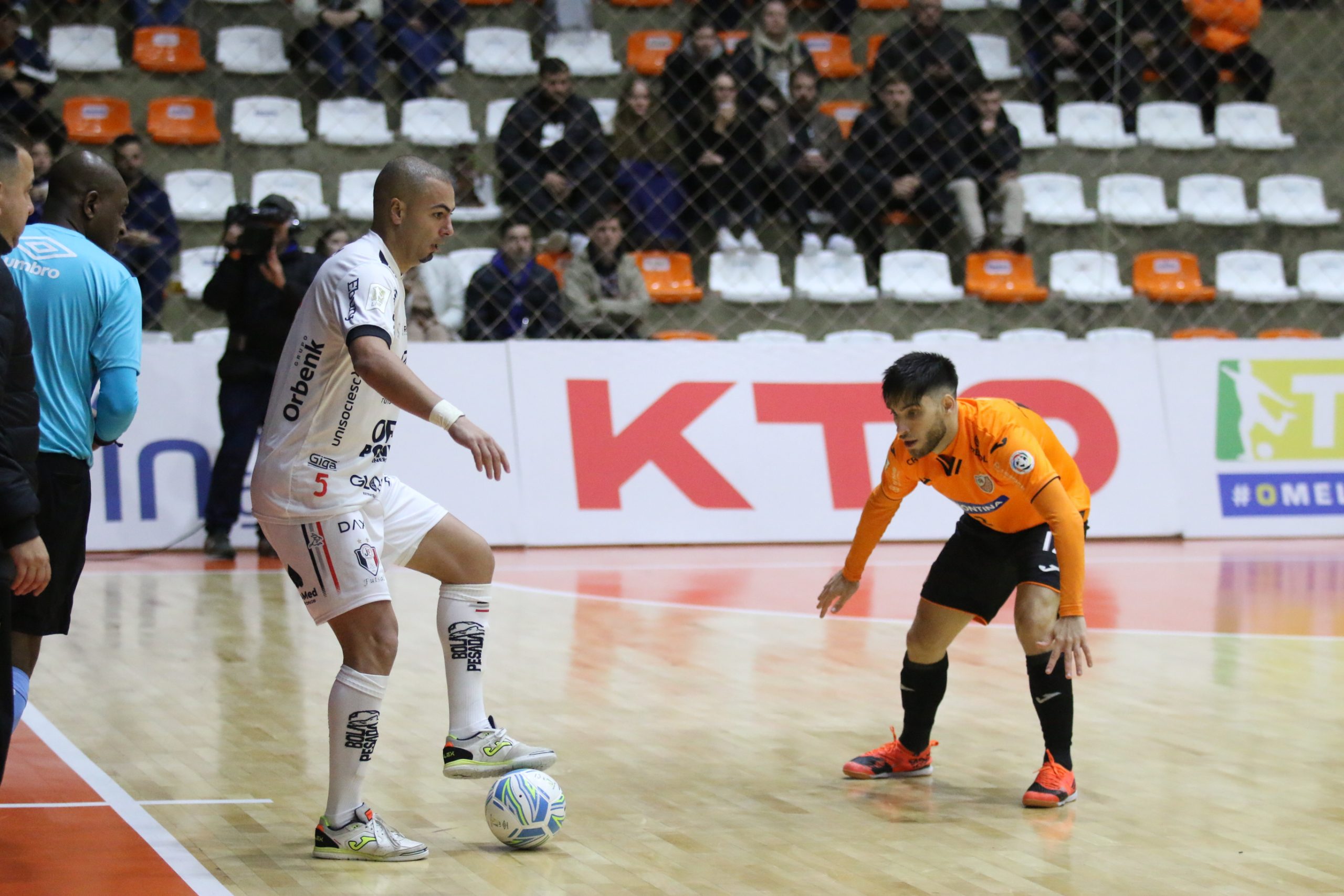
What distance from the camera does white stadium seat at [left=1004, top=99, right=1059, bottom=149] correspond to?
14.7 meters

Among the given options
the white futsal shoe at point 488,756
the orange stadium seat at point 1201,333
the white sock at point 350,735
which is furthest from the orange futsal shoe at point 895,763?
the orange stadium seat at point 1201,333

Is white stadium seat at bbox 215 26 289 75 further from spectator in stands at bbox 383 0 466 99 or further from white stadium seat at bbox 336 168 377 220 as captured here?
white stadium seat at bbox 336 168 377 220

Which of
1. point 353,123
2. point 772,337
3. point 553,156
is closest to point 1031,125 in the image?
point 772,337

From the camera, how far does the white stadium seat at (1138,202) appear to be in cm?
1442

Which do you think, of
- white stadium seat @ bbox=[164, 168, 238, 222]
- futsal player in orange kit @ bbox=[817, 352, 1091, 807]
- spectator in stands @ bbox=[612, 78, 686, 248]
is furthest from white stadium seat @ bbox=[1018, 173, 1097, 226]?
futsal player in orange kit @ bbox=[817, 352, 1091, 807]

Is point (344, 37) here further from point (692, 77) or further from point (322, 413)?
point (322, 413)

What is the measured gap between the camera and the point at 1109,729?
5.99 meters

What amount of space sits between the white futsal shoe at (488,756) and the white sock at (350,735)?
0.42m

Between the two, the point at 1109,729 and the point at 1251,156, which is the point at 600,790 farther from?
the point at 1251,156

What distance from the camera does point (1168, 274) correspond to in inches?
560

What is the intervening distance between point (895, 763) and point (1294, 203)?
11416mm

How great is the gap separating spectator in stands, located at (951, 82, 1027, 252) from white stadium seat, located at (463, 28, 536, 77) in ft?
13.0

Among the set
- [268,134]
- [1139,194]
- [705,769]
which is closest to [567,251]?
[268,134]

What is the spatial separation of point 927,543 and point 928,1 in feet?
17.5
